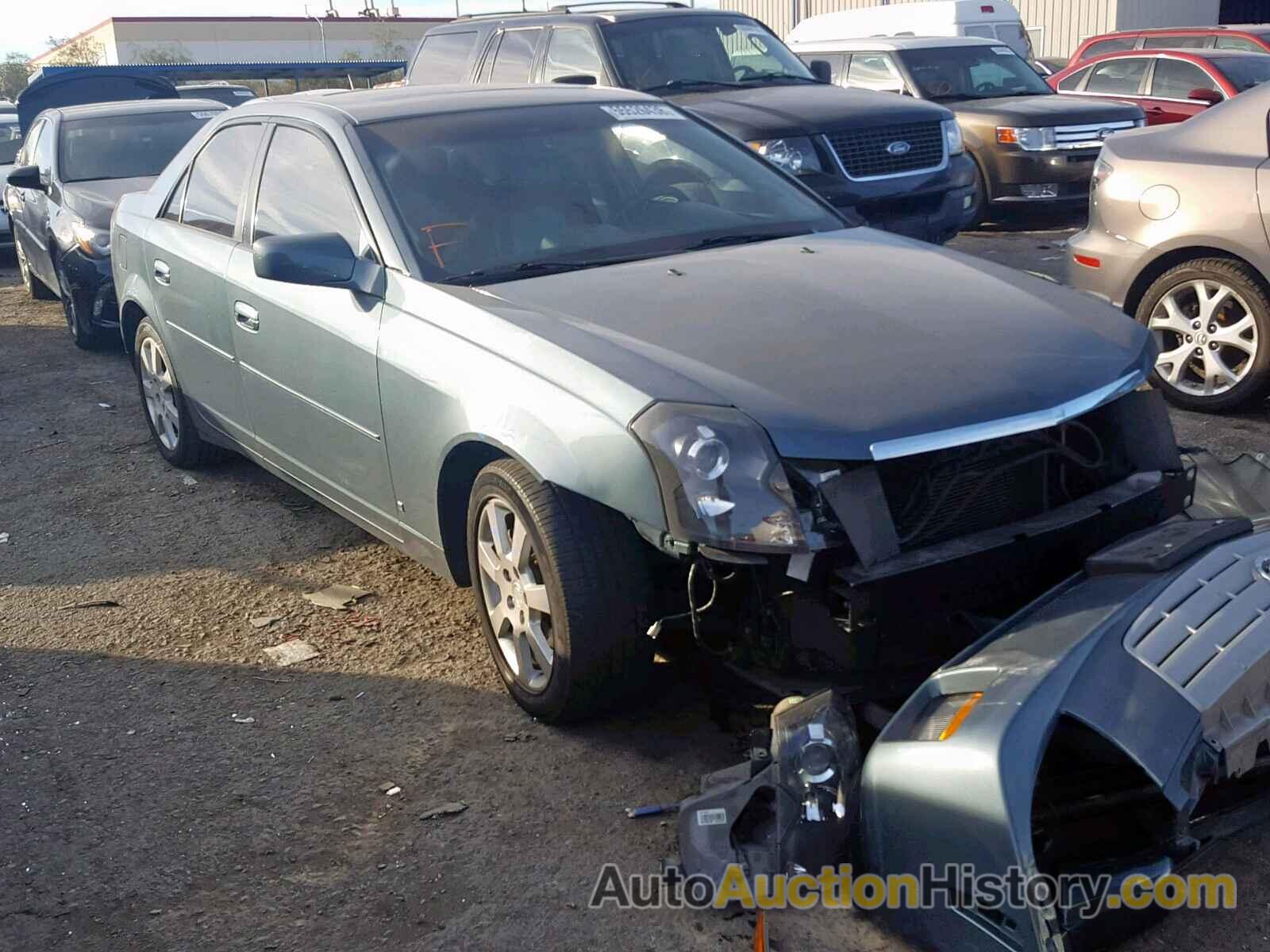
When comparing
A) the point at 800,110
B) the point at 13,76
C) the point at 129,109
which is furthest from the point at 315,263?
the point at 13,76

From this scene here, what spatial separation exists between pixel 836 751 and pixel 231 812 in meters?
1.64

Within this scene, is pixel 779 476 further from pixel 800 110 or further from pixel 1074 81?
pixel 1074 81

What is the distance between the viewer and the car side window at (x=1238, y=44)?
48.6 feet

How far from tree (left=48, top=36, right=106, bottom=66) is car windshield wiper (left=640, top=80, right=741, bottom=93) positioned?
49.4m

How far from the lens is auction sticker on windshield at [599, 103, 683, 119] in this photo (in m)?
4.89

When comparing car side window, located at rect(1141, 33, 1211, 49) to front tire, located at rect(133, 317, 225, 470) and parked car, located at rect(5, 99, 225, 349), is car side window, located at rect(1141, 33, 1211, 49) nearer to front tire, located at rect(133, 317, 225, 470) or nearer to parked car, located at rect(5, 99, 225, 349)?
parked car, located at rect(5, 99, 225, 349)

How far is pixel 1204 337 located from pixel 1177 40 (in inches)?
404

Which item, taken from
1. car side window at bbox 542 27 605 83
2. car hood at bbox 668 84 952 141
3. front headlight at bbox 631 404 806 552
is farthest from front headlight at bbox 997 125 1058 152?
front headlight at bbox 631 404 806 552

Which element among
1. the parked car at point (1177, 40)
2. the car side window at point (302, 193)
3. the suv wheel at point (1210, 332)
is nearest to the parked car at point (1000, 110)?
the parked car at point (1177, 40)

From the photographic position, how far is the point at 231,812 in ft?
11.5

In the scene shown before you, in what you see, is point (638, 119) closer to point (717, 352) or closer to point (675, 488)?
point (717, 352)

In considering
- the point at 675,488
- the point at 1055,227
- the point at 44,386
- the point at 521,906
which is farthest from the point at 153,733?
the point at 1055,227

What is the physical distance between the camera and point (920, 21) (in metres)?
18.0

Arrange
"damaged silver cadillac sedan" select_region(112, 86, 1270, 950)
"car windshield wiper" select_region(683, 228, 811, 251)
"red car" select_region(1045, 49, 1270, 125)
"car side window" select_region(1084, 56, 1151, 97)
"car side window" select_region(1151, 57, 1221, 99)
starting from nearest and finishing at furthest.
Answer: "damaged silver cadillac sedan" select_region(112, 86, 1270, 950) < "car windshield wiper" select_region(683, 228, 811, 251) < "red car" select_region(1045, 49, 1270, 125) < "car side window" select_region(1151, 57, 1221, 99) < "car side window" select_region(1084, 56, 1151, 97)
